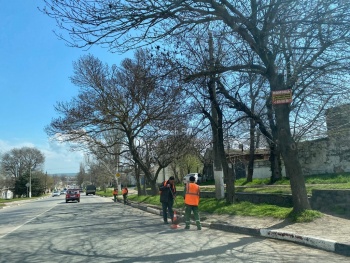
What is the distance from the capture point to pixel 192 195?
11.7m

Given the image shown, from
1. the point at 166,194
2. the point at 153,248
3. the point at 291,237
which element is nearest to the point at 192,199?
the point at 166,194

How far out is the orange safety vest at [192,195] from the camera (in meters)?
11.6

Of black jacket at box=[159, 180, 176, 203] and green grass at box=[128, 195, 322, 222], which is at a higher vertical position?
black jacket at box=[159, 180, 176, 203]

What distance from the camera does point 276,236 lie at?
29.9 feet

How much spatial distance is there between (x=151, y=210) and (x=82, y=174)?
124923 millimetres

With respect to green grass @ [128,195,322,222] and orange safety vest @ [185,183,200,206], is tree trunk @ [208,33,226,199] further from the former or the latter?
orange safety vest @ [185,183,200,206]

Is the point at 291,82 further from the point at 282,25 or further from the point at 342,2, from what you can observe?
the point at 342,2

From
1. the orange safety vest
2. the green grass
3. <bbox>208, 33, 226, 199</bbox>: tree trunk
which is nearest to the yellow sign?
the green grass

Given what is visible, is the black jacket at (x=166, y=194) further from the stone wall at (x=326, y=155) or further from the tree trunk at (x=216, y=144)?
the stone wall at (x=326, y=155)

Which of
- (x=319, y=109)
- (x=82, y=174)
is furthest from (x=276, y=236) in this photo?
(x=82, y=174)

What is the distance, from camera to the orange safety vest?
11.6 meters

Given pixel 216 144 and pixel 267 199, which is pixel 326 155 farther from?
pixel 267 199

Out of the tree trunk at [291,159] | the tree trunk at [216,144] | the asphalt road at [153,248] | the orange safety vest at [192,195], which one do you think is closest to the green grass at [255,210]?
the tree trunk at [291,159]

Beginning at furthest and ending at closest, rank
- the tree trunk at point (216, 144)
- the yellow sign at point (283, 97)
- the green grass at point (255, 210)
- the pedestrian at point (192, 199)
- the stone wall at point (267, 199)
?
the tree trunk at point (216, 144) < the stone wall at point (267, 199) < the pedestrian at point (192, 199) < the yellow sign at point (283, 97) < the green grass at point (255, 210)
